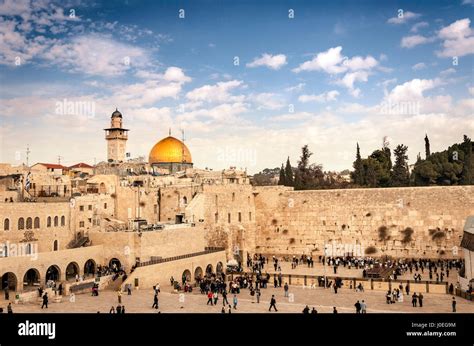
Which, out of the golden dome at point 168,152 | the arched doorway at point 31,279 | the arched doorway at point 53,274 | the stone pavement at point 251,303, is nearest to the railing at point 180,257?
the stone pavement at point 251,303

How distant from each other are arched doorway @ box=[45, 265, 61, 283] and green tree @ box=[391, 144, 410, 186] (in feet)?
103

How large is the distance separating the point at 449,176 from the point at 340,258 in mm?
13582

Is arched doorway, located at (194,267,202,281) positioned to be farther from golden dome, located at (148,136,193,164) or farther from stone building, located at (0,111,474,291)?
golden dome, located at (148,136,193,164)

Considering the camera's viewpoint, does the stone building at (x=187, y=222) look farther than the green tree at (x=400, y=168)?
No

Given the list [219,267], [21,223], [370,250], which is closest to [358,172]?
[370,250]

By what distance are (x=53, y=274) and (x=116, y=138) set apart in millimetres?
23025

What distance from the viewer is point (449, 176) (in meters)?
42.0

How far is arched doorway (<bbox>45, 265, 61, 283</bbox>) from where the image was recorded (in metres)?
24.6

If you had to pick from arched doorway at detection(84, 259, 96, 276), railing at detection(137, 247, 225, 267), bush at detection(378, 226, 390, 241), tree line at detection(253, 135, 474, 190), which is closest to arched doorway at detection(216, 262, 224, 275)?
railing at detection(137, 247, 225, 267)

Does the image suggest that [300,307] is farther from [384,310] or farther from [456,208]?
[456,208]

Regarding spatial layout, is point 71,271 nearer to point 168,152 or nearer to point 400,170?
Answer: point 168,152

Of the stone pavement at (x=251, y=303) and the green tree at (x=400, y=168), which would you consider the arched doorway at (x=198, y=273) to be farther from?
the green tree at (x=400, y=168)

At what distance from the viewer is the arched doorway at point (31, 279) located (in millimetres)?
23438

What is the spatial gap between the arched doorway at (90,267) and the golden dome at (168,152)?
18.8 metres
